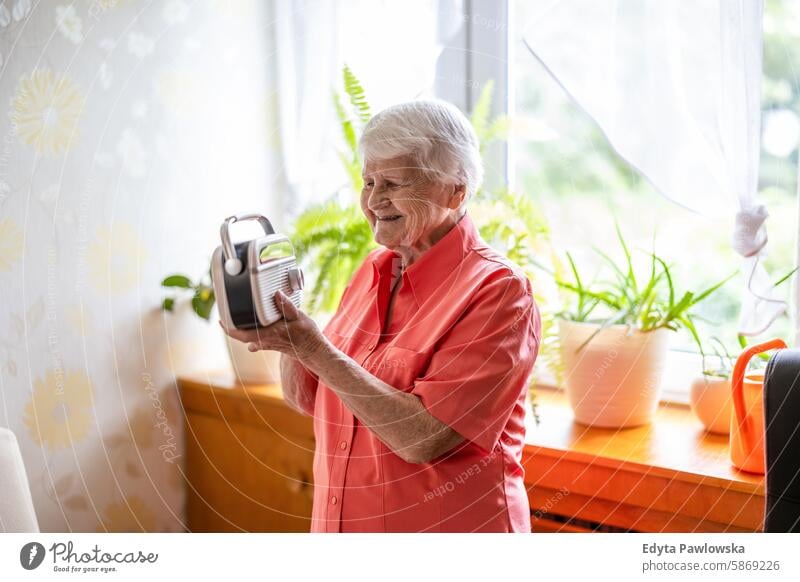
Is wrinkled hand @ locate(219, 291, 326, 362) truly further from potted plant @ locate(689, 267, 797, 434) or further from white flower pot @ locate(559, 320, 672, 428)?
potted plant @ locate(689, 267, 797, 434)

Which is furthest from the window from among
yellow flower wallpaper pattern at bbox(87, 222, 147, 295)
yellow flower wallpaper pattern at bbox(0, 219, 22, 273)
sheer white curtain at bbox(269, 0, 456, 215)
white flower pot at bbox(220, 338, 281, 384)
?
yellow flower wallpaper pattern at bbox(0, 219, 22, 273)

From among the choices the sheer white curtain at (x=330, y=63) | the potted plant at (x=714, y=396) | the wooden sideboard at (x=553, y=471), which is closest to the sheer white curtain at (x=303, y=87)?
the sheer white curtain at (x=330, y=63)

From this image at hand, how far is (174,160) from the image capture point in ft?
5.48

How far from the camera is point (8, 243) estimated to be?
4.42 ft

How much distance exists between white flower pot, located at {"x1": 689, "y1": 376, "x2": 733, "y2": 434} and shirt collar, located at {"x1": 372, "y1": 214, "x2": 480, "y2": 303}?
0.53 meters

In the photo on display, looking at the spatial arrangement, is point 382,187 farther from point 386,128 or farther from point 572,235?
point 572,235

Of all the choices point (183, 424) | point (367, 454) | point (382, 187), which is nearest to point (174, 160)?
point (183, 424)

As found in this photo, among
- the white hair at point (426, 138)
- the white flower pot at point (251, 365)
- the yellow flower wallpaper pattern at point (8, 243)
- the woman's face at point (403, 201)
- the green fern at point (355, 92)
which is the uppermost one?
the green fern at point (355, 92)

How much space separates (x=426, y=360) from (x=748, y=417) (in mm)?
527

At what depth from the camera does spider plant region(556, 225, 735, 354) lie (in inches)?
56.5

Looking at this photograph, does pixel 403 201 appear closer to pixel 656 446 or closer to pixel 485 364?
pixel 485 364

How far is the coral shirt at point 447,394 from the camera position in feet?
3.44

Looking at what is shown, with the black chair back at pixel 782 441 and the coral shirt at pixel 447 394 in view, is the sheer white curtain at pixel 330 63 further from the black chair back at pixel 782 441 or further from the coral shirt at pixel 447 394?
the black chair back at pixel 782 441

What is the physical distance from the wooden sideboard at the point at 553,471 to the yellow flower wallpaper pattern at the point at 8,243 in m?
0.46
